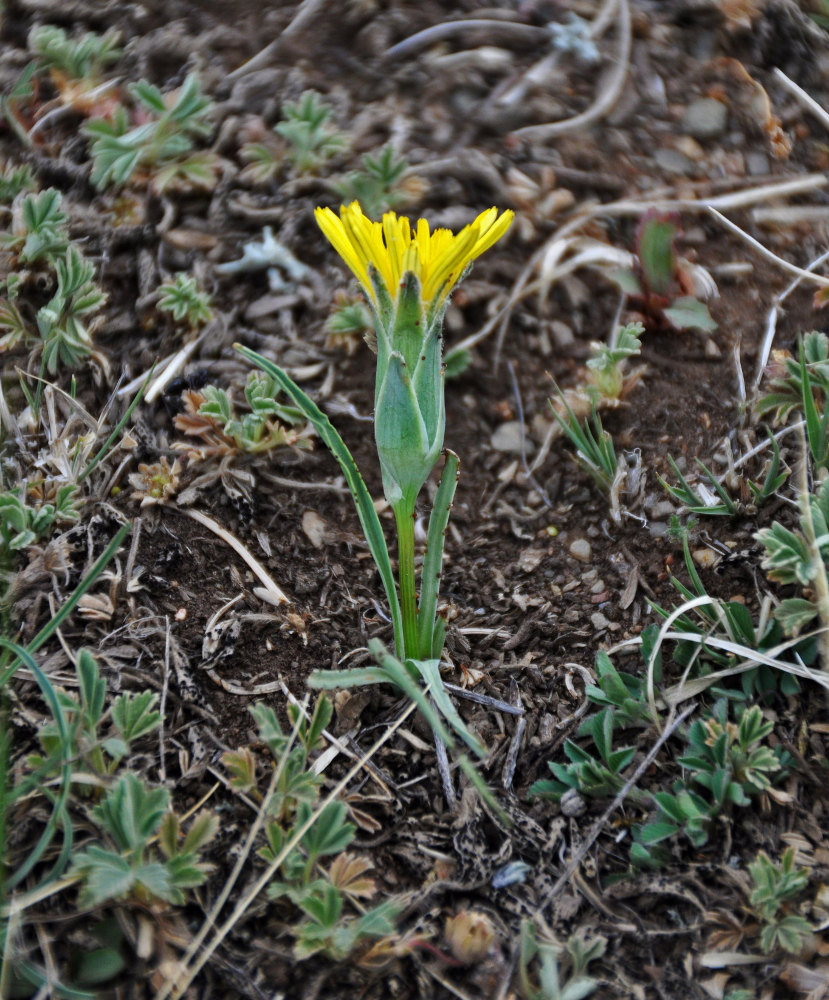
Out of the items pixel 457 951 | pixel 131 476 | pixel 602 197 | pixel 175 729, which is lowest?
pixel 457 951

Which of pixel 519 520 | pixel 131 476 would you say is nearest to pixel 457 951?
pixel 519 520

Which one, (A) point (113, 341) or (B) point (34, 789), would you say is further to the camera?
(A) point (113, 341)

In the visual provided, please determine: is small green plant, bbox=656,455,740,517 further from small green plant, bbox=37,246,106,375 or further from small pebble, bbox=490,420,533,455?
small green plant, bbox=37,246,106,375

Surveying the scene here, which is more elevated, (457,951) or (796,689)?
(796,689)

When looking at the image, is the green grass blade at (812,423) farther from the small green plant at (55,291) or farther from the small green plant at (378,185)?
the small green plant at (55,291)

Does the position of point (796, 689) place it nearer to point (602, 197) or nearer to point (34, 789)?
point (34, 789)

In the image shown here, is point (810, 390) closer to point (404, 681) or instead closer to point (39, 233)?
point (404, 681)
